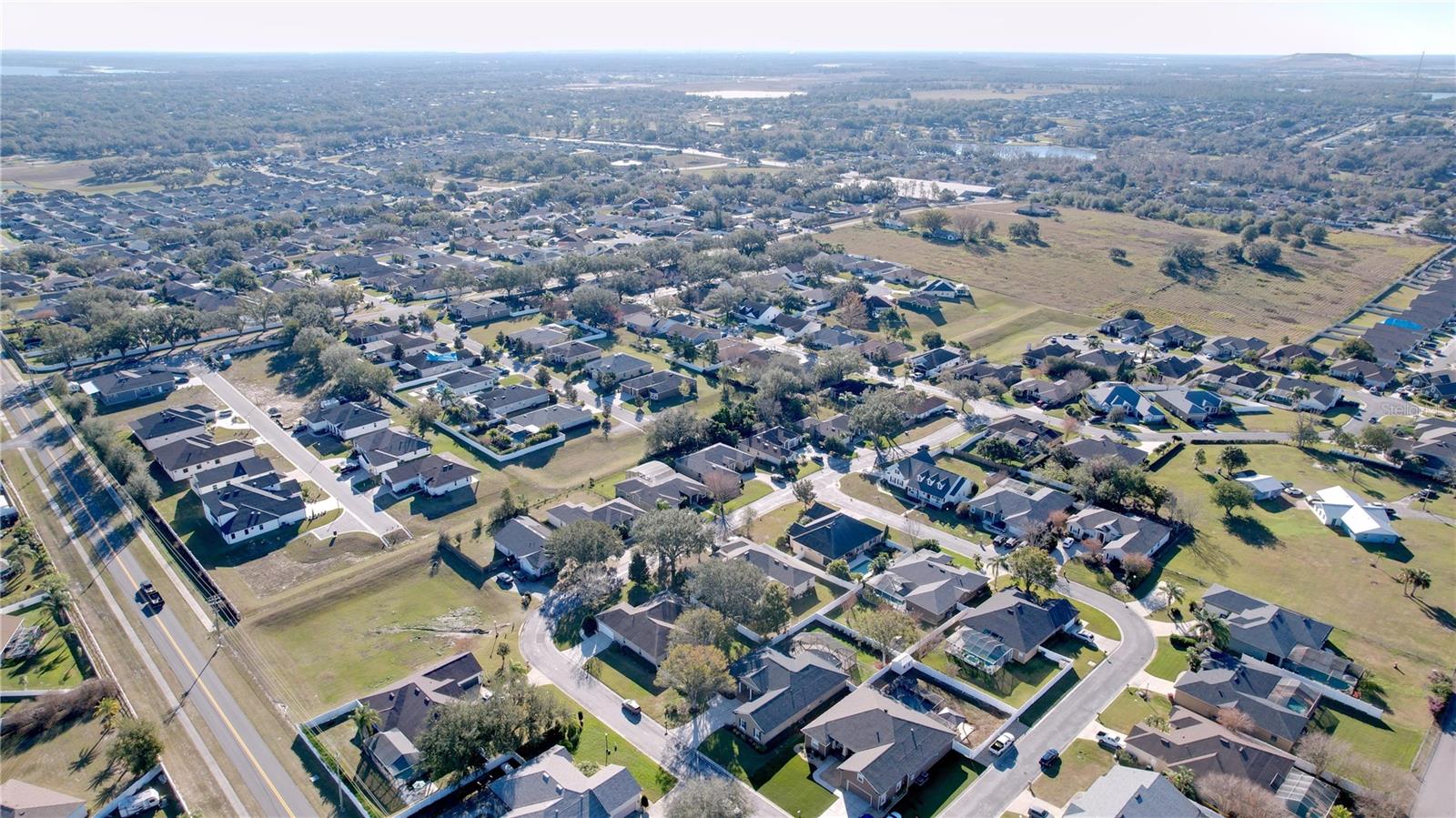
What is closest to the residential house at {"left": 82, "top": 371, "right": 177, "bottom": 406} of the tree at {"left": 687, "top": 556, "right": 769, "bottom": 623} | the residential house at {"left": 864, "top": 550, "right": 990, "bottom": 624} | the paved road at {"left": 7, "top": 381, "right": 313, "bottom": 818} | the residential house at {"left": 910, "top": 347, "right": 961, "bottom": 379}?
the paved road at {"left": 7, "top": 381, "right": 313, "bottom": 818}

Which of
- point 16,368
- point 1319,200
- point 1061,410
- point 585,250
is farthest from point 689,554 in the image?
point 1319,200

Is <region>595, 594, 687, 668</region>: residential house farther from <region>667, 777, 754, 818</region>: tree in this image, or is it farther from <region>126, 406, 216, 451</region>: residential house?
<region>126, 406, 216, 451</region>: residential house

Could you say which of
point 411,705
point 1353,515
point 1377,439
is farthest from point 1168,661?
point 411,705

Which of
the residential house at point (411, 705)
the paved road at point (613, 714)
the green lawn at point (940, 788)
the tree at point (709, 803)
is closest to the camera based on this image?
the tree at point (709, 803)

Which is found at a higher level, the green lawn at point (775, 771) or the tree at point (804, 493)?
the tree at point (804, 493)

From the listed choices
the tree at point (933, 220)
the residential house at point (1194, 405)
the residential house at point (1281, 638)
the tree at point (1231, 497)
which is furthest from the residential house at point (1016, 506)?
the tree at point (933, 220)

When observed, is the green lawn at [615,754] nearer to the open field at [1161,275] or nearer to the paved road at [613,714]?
the paved road at [613,714]
